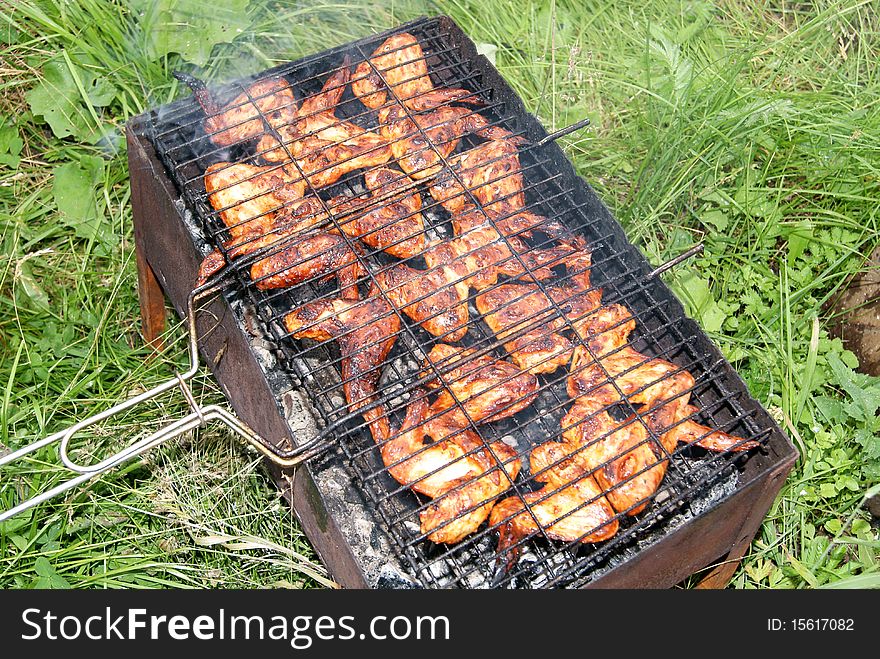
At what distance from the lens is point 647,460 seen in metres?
3.07

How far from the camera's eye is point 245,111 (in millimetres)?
3859

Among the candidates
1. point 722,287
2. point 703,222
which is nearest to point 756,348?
point 722,287

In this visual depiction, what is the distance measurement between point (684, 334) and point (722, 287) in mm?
1500

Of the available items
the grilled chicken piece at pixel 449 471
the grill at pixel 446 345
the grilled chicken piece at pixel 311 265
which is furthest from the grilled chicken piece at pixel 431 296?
the grilled chicken piece at pixel 449 471

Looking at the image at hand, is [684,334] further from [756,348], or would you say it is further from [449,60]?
[449,60]

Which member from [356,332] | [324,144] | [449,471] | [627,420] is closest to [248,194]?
[324,144]

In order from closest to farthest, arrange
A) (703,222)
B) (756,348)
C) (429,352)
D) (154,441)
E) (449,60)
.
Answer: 1. (154,441)
2. (429,352)
3. (449,60)
4. (756,348)
5. (703,222)

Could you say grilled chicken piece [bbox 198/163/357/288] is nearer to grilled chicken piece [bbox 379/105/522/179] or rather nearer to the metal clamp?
grilled chicken piece [bbox 379/105/522/179]

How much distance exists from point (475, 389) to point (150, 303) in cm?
204

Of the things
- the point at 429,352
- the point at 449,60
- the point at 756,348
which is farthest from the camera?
the point at 756,348

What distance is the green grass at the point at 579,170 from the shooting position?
Answer: 395 centimetres

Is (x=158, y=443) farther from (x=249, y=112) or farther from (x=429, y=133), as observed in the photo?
(x=429, y=133)

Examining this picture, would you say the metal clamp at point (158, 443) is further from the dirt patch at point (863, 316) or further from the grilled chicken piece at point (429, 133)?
the dirt patch at point (863, 316)

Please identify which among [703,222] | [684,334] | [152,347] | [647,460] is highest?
[152,347]
